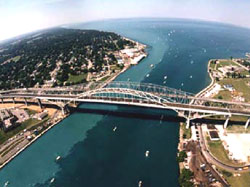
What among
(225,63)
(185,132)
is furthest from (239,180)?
(225,63)

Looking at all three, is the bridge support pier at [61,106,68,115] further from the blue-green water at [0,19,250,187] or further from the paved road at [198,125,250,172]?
the paved road at [198,125,250,172]

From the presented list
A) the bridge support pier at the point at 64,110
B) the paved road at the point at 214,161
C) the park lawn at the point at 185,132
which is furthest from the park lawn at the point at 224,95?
the bridge support pier at the point at 64,110

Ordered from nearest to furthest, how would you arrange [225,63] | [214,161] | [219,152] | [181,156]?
[214,161] → [181,156] → [219,152] → [225,63]

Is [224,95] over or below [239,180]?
over

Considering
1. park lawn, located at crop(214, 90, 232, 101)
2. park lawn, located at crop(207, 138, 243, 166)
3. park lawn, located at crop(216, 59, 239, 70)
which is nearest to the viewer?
park lawn, located at crop(207, 138, 243, 166)

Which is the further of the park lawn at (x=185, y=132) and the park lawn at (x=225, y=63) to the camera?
the park lawn at (x=225, y=63)

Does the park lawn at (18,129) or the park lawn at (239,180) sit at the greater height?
the park lawn at (18,129)

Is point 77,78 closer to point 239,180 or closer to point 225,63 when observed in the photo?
point 239,180

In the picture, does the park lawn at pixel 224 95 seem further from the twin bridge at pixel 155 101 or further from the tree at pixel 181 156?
the tree at pixel 181 156

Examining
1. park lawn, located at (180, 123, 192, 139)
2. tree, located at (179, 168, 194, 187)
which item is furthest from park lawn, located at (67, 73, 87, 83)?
tree, located at (179, 168, 194, 187)
